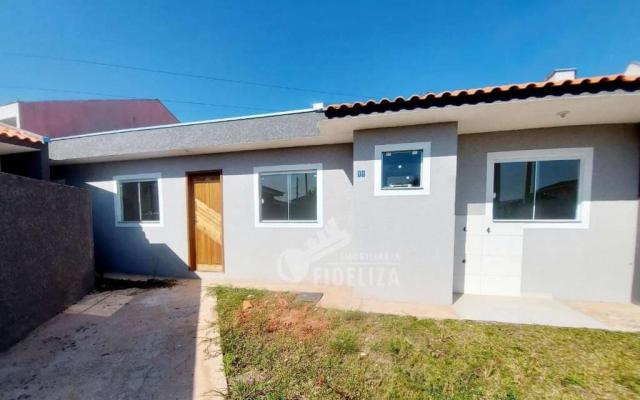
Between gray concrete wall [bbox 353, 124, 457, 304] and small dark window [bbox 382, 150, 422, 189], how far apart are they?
0.21 metres

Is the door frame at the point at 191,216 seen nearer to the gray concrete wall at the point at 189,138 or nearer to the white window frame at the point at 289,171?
the gray concrete wall at the point at 189,138

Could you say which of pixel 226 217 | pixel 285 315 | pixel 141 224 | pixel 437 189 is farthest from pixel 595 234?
pixel 141 224

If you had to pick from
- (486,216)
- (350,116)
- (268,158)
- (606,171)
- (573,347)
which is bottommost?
(573,347)

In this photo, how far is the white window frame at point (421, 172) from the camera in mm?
4172

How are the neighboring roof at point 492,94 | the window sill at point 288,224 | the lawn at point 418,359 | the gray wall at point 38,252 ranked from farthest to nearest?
the window sill at point 288,224 < the gray wall at point 38,252 < the neighboring roof at point 492,94 < the lawn at point 418,359

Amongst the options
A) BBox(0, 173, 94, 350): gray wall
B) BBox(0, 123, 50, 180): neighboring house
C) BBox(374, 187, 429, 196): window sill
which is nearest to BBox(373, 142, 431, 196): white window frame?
BBox(374, 187, 429, 196): window sill

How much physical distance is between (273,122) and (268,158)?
91 cm

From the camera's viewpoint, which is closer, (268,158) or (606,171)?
(606,171)

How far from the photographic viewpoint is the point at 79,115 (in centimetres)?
1054

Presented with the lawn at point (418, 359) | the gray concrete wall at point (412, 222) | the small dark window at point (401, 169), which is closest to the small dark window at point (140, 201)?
the lawn at point (418, 359)

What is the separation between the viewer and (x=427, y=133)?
13.6ft

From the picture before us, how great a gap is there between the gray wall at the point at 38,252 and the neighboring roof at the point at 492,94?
16.5ft

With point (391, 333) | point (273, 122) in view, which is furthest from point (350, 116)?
point (391, 333)

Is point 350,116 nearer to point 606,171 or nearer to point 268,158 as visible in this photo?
point 268,158
